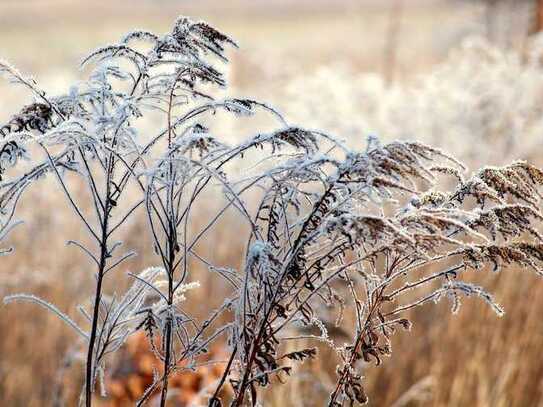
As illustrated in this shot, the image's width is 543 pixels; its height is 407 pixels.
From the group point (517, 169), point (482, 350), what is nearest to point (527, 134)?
point (482, 350)

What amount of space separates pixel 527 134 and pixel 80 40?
4183 centimetres

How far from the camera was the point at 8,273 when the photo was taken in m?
5.15

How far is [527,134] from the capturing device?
4.72 meters

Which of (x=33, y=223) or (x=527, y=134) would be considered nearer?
(x=527, y=134)

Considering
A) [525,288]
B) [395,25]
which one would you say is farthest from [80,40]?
[525,288]

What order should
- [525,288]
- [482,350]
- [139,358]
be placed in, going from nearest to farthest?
[482,350] < [525,288] < [139,358]

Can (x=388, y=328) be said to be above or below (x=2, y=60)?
below

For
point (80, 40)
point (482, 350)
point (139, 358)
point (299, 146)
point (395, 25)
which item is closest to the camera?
point (299, 146)

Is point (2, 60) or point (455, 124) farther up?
point (455, 124)

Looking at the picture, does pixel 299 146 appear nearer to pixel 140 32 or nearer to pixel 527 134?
pixel 140 32

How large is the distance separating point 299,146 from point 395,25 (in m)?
6.26

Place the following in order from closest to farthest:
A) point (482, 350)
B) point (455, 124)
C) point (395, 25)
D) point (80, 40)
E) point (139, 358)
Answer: point (482, 350) → point (139, 358) → point (455, 124) → point (395, 25) → point (80, 40)

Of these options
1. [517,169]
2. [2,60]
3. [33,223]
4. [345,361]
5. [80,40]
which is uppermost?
[80,40]

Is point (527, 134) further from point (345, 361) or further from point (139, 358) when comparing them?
point (345, 361)
